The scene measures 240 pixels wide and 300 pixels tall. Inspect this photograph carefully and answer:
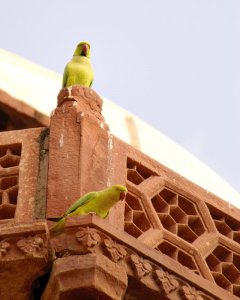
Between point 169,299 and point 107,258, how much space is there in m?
0.55

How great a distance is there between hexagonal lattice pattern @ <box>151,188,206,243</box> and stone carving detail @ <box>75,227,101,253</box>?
1386 mm

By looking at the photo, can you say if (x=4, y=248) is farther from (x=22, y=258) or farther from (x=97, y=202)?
(x=97, y=202)

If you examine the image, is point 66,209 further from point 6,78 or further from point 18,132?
point 6,78

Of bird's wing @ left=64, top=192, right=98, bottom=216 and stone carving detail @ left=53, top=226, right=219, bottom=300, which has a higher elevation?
bird's wing @ left=64, top=192, right=98, bottom=216

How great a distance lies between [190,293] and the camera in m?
9.55

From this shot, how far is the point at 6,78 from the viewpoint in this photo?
44.4ft

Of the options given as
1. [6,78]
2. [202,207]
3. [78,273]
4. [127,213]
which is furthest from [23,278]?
[6,78]

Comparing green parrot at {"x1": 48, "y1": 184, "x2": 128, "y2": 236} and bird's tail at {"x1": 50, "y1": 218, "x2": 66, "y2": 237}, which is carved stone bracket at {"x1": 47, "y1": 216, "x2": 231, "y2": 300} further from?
green parrot at {"x1": 48, "y1": 184, "x2": 128, "y2": 236}

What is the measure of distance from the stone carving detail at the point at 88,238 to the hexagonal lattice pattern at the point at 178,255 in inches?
44.9

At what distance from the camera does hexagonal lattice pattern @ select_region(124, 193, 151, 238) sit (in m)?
10.1

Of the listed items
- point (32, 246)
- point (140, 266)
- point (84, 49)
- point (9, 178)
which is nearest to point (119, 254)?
point (140, 266)

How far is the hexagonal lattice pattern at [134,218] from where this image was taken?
33.3 ft

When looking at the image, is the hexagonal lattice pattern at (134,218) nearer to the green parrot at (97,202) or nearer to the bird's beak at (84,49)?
the green parrot at (97,202)

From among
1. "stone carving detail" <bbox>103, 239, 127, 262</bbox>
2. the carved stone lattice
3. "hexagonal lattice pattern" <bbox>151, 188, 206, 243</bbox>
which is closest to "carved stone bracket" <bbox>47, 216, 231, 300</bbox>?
"stone carving detail" <bbox>103, 239, 127, 262</bbox>
